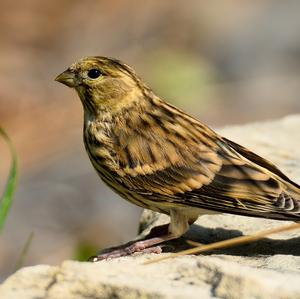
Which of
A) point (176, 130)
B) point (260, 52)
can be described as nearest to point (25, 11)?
point (260, 52)

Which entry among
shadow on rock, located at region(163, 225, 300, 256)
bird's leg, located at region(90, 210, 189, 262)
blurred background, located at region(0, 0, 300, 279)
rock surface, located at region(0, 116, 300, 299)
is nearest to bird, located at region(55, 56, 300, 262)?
bird's leg, located at region(90, 210, 189, 262)

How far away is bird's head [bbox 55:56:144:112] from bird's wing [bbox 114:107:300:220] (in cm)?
34

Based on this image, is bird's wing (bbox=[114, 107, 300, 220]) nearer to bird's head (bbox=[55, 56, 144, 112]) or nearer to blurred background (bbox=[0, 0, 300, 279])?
bird's head (bbox=[55, 56, 144, 112])

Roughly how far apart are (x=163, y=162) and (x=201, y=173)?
28 cm

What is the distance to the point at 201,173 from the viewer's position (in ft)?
21.4

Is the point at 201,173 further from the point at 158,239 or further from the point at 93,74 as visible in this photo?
the point at 93,74

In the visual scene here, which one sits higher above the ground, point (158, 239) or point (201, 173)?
point (201, 173)

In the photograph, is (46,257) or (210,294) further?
(46,257)

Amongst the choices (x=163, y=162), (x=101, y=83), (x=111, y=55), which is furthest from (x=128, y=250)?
(x=111, y=55)

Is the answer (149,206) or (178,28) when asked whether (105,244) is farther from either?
(178,28)

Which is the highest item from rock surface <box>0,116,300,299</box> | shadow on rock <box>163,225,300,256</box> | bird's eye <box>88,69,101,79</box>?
bird's eye <box>88,69,101,79</box>

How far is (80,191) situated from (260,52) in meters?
4.92

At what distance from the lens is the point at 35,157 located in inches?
552

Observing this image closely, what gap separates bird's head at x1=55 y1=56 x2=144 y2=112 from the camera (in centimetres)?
725
